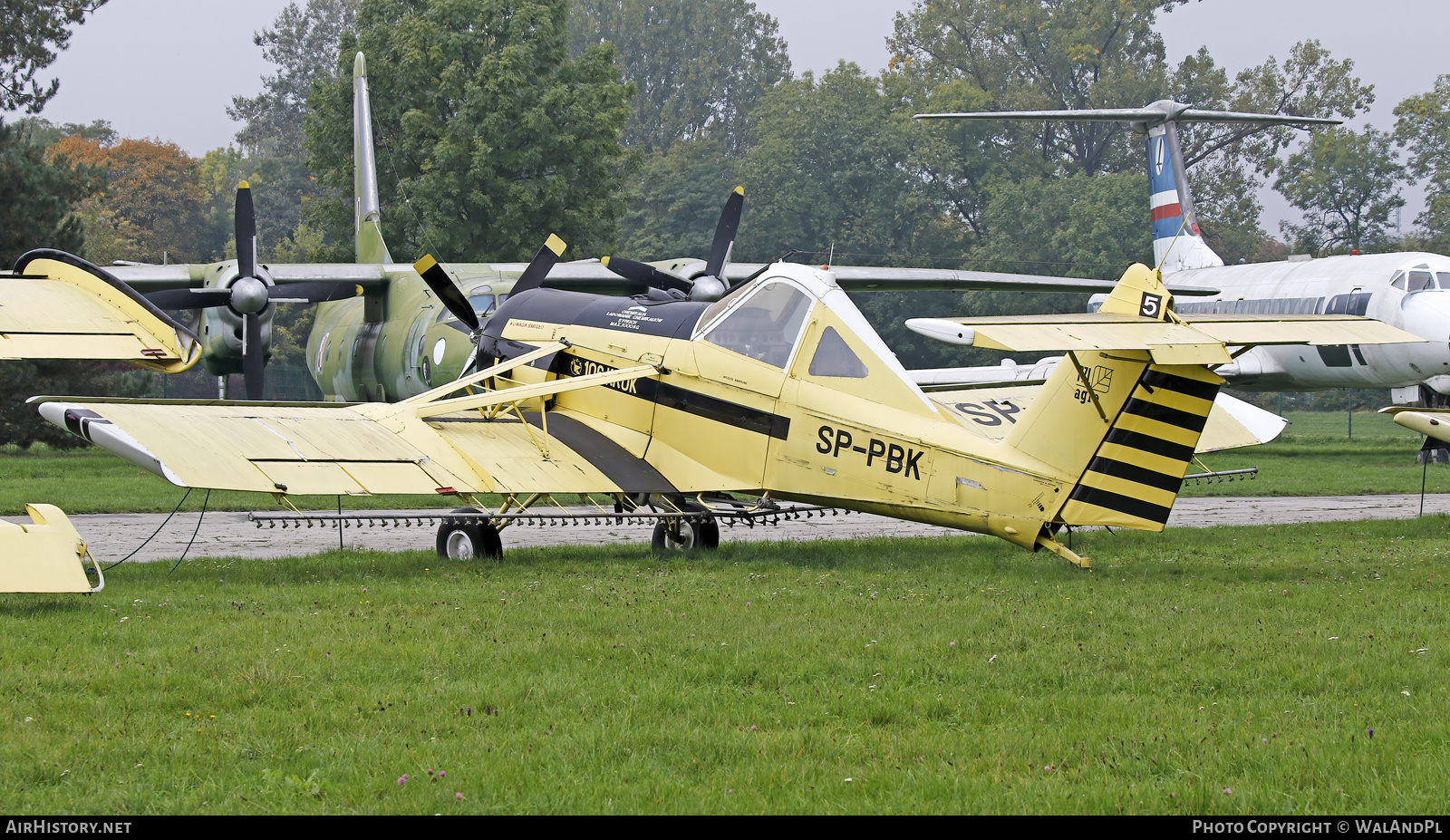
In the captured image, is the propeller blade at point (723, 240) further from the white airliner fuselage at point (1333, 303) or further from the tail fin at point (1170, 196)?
the tail fin at point (1170, 196)

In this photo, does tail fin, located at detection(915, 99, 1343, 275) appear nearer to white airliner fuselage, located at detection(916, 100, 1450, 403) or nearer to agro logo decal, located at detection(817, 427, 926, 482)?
white airliner fuselage, located at detection(916, 100, 1450, 403)

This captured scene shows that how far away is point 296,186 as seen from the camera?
91812mm

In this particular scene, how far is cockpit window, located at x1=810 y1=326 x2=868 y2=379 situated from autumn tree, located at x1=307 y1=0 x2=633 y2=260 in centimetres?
2870

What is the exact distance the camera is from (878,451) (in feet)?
36.1

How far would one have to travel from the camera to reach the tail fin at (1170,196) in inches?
1439

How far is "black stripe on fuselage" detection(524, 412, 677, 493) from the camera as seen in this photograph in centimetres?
1234

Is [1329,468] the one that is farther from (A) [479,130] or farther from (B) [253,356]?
(A) [479,130]

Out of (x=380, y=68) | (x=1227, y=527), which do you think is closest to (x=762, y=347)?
(x=1227, y=527)

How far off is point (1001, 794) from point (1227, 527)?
11244 millimetres

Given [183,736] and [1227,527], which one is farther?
[1227,527]

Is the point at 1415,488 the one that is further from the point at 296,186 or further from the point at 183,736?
the point at 296,186

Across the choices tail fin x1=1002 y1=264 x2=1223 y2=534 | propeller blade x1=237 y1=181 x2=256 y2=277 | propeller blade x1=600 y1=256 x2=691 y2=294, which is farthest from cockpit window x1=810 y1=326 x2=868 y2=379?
propeller blade x1=237 y1=181 x2=256 y2=277

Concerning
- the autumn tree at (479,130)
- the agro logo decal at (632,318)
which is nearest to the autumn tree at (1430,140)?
the autumn tree at (479,130)

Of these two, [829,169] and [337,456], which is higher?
[829,169]
